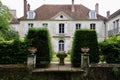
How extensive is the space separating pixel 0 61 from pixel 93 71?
5153 millimetres

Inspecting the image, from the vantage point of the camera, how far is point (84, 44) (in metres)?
18.7

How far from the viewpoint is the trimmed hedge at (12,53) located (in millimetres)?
18297

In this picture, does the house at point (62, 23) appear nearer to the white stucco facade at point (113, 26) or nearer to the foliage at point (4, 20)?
the white stucco facade at point (113, 26)

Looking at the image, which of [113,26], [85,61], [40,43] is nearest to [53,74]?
[85,61]

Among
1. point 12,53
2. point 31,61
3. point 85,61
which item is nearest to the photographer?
point 85,61

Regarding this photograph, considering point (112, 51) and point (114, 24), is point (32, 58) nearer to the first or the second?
point (112, 51)

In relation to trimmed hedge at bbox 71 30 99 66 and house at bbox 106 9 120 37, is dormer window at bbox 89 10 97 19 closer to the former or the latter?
house at bbox 106 9 120 37

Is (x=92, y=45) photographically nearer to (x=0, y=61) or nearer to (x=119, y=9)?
(x=0, y=61)

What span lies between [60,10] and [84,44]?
30411 millimetres

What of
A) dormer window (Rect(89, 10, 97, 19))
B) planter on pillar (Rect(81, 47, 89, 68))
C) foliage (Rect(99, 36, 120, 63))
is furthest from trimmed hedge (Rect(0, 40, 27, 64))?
Result: dormer window (Rect(89, 10, 97, 19))

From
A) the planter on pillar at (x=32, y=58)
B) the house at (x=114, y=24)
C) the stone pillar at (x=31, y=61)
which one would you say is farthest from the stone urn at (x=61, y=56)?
the house at (x=114, y=24)

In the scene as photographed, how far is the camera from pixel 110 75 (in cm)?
1675

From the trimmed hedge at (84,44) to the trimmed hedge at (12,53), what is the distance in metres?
2.80

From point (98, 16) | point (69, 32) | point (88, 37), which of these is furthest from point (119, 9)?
point (88, 37)
